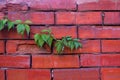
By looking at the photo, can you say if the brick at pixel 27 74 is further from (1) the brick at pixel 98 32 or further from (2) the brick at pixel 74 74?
(1) the brick at pixel 98 32

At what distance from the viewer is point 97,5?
141 centimetres

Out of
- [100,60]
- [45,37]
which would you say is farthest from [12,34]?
[100,60]

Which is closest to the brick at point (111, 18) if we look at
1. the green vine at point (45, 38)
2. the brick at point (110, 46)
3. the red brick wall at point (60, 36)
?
the red brick wall at point (60, 36)

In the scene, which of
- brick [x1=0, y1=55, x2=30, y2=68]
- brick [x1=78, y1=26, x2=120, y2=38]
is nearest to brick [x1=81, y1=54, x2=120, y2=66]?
brick [x1=78, y1=26, x2=120, y2=38]

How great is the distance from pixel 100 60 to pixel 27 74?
1.40 feet

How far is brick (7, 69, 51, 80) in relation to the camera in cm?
137

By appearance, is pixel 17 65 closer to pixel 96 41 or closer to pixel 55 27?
pixel 55 27

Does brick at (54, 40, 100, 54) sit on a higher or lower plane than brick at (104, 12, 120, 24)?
lower

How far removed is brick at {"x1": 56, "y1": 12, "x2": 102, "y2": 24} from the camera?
1.40 m

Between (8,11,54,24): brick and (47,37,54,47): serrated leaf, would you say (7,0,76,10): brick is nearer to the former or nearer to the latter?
(8,11,54,24): brick

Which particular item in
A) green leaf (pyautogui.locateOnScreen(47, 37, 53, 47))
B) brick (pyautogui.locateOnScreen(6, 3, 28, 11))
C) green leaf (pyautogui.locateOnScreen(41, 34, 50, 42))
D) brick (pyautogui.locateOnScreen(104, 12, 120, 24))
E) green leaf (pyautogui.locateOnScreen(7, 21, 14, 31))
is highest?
brick (pyautogui.locateOnScreen(6, 3, 28, 11))

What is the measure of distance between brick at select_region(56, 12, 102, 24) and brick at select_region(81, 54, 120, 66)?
199 mm

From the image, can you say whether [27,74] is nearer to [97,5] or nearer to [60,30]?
[60,30]

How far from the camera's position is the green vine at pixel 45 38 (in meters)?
1.35
